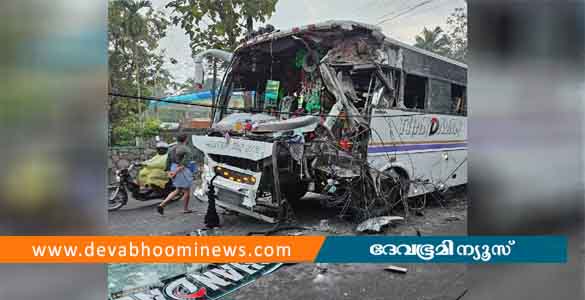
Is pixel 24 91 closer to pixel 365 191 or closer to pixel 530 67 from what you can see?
pixel 365 191

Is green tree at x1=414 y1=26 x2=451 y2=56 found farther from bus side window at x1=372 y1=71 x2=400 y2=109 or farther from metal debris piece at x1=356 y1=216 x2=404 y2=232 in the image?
metal debris piece at x1=356 y1=216 x2=404 y2=232

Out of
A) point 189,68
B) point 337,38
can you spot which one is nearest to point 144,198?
point 189,68

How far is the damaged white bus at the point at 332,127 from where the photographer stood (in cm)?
293

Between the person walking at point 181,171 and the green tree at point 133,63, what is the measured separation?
321 millimetres

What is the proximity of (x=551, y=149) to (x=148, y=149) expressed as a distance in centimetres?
272

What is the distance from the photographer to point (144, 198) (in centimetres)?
286

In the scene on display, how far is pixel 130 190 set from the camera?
2803 mm

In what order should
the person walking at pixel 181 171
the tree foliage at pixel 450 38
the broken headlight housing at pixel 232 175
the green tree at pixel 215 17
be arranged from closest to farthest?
the tree foliage at pixel 450 38
the green tree at pixel 215 17
the person walking at pixel 181 171
the broken headlight housing at pixel 232 175

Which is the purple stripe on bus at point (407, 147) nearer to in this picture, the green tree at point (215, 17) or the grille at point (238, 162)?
the grille at point (238, 162)

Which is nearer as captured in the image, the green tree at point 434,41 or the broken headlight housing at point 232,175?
the green tree at point 434,41

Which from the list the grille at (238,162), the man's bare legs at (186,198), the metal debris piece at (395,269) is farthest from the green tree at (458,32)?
the man's bare legs at (186,198)

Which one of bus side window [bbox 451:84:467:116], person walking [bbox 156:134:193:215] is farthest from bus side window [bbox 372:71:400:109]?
person walking [bbox 156:134:193:215]

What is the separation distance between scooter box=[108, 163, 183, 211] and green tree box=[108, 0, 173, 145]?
0.38m

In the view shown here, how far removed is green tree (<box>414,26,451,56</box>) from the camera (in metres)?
2.55
